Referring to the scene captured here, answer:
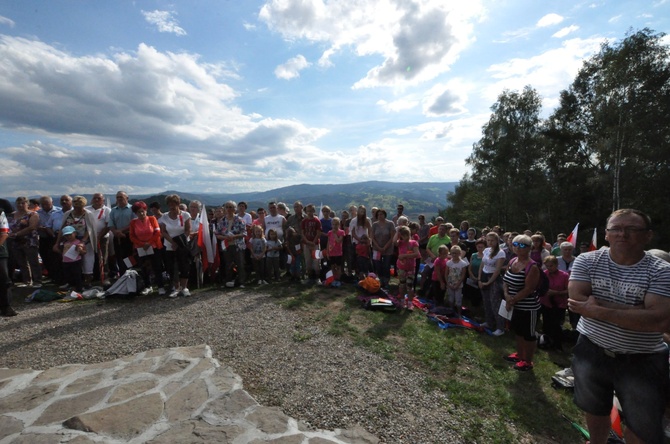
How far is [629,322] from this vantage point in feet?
7.41

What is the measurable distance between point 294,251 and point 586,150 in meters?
27.8

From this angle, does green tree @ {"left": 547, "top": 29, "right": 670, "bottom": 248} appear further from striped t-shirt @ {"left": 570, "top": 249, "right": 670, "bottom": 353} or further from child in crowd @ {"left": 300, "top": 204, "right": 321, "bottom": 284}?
striped t-shirt @ {"left": 570, "top": 249, "right": 670, "bottom": 353}

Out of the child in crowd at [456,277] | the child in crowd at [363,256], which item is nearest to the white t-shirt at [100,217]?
the child in crowd at [363,256]

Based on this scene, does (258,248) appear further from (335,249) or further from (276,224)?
(335,249)

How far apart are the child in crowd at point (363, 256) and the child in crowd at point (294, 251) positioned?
5.58 ft

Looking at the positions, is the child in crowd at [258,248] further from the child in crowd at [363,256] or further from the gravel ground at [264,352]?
the child in crowd at [363,256]

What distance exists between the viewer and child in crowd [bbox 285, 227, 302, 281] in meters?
8.65

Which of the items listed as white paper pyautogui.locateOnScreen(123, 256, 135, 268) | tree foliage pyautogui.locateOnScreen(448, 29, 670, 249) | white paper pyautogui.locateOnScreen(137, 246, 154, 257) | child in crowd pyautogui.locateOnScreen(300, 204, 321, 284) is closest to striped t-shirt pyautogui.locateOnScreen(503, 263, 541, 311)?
child in crowd pyautogui.locateOnScreen(300, 204, 321, 284)

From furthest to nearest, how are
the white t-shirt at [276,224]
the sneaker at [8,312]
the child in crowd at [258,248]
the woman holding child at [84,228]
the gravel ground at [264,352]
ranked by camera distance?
the white t-shirt at [276,224], the child in crowd at [258,248], the woman holding child at [84,228], the sneaker at [8,312], the gravel ground at [264,352]

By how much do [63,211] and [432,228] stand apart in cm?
1091

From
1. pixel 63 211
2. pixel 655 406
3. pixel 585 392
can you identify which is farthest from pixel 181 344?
pixel 63 211

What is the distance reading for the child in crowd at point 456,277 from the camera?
712cm

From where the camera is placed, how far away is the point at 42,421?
291 cm

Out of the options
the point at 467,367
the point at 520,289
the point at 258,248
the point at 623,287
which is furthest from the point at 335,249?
the point at 623,287
